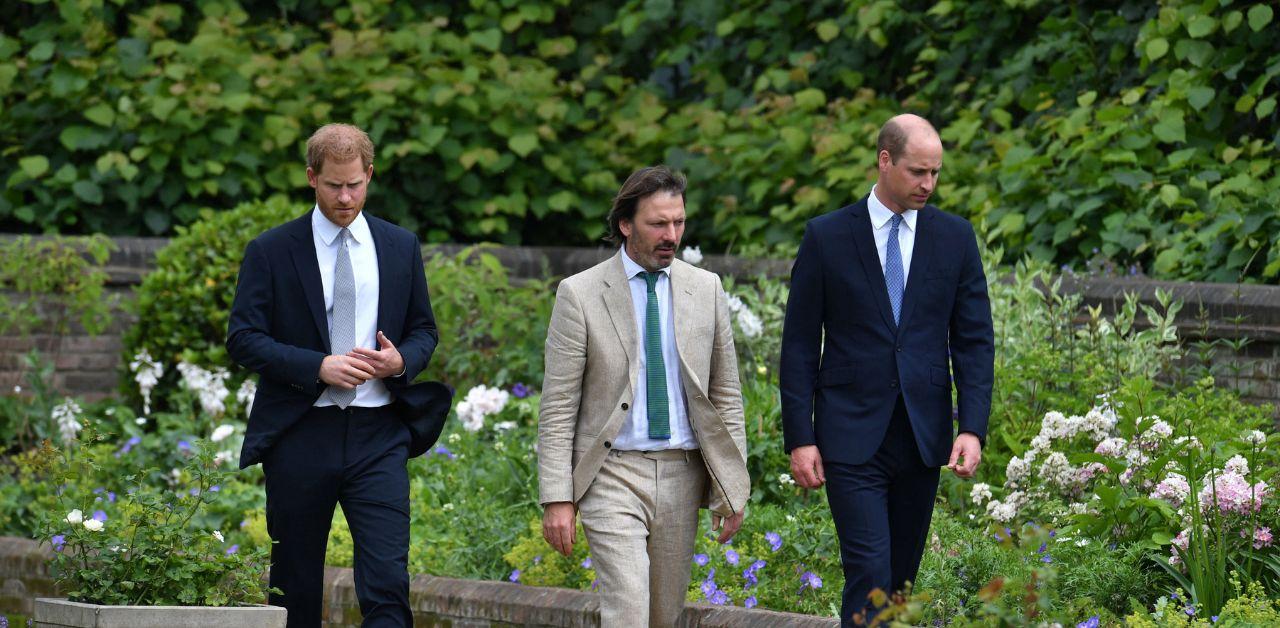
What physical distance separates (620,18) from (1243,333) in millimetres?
5819

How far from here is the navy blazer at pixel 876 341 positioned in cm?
506

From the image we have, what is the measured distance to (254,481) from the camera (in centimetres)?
870

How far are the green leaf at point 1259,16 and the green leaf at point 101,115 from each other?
6927mm

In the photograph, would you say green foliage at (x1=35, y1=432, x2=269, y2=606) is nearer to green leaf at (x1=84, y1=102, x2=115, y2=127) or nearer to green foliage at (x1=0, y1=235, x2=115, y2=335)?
green foliage at (x1=0, y1=235, x2=115, y2=335)

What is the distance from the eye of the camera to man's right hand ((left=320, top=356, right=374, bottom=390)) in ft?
16.6

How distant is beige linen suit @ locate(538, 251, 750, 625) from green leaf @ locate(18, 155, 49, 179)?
680 cm

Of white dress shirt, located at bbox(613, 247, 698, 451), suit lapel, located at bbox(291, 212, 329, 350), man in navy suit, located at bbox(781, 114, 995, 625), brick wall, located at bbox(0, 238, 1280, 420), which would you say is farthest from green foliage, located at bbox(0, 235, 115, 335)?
man in navy suit, located at bbox(781, 114, 995, 625)

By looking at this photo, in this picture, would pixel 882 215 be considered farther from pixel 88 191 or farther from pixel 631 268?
pixel 88 191

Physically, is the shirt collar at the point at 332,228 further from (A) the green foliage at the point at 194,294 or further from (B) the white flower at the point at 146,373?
(A) the green foliage at the point at 194,294

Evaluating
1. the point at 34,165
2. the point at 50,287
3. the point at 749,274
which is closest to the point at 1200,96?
the point at 749,274

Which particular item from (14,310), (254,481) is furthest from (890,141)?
(14,310)

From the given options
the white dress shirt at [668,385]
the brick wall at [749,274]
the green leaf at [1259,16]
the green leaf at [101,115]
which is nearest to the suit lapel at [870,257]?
the white dress shirt at [668,385]

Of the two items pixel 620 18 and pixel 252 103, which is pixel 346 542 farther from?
pixel 620 18

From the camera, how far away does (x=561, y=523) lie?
16.5 ft
